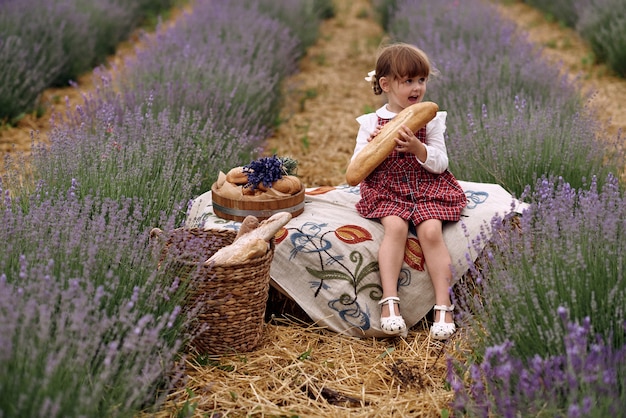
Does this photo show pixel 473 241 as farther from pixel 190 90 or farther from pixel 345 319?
pixel 190 90

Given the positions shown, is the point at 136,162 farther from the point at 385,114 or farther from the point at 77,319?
the point at 77,319

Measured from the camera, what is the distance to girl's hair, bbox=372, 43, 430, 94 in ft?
10.5

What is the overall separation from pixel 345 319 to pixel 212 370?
24.4 inches

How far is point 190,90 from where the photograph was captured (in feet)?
15.3

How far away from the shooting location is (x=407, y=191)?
3.29 metres

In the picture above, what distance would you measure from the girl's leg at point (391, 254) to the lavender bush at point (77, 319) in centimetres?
86

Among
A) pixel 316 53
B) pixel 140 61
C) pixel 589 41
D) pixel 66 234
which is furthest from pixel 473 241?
pixel 316 53

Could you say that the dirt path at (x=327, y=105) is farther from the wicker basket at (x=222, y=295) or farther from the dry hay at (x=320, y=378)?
the wicker basket at (x=222, y=295)

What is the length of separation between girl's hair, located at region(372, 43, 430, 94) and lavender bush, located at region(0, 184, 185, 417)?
1245mm

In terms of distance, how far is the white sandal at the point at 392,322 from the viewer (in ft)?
9.87

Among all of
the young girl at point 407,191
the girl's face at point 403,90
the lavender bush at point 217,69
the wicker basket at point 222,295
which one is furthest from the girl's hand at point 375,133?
the lavender bush at point 217,69

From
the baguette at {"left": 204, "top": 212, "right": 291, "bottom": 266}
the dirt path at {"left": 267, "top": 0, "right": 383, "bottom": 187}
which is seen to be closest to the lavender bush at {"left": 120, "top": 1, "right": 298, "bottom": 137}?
the dirt path at {"left": 267, "top": 0, "right": 383, "bottom": 187}

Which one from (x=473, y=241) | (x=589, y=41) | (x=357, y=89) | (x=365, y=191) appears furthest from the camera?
(x=589, y=41)

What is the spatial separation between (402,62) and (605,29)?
216 inches
